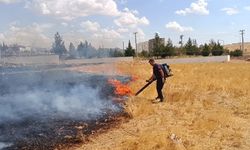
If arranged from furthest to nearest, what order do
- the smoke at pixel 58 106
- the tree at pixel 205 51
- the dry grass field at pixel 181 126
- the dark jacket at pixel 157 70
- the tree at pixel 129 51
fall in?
the tree at pixel 205 51
the tree at pixel 129 51
the dark jacket at pixel 157 70
the smoke at pixel 58 106
the dry grass field at pixel 181 126

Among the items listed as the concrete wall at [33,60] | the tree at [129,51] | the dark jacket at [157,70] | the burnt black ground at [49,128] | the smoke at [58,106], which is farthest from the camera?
the tree at [129,51]

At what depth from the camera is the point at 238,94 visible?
59.8 ft

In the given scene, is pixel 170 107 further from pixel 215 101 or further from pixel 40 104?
pixel 40 104

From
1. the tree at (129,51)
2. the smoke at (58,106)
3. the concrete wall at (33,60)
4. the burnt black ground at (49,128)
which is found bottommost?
the burnt black ground at (49,128)

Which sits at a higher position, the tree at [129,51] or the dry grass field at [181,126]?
the tree at [129,51]

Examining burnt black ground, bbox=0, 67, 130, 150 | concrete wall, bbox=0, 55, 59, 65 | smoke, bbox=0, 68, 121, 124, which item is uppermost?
concrete wall, bbox=0, 55, 59, 65

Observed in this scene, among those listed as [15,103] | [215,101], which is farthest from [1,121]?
[215,101]

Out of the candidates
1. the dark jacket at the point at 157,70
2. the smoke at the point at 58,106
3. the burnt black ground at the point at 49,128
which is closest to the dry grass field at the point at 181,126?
the burnt black ground at the point at 49,128

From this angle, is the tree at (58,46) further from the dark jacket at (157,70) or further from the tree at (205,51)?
the dark jacket at (157,70)

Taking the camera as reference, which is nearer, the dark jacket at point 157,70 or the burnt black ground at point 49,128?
the burnt black ground at point 49,128

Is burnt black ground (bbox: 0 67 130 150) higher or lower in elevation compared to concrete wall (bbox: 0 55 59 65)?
lower

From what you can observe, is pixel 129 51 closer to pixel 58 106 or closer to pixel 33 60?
pixel 33 60

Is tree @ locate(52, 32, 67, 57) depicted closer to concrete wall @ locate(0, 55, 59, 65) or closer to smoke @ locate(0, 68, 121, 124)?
concrete wall @ locate(0, 55, 59, 65)

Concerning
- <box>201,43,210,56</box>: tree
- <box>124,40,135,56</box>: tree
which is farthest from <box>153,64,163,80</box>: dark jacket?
<box>201,43,210,56</box>: tree
